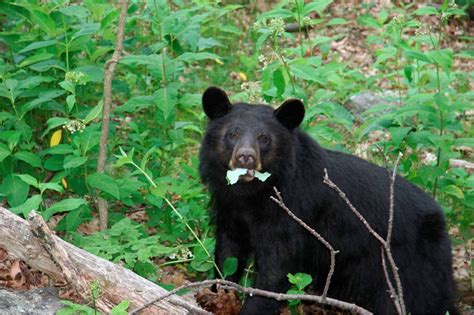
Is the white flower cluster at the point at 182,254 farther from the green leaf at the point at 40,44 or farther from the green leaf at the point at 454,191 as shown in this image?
the green leaf at the point at 454,191

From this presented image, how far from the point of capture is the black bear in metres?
5.62

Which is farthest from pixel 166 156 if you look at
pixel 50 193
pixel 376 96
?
pixel 376 96

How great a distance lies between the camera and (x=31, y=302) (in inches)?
193

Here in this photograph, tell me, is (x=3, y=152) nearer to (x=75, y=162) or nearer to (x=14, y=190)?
(x=14, y=190)

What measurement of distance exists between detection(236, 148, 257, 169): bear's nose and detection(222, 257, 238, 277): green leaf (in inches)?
26.7

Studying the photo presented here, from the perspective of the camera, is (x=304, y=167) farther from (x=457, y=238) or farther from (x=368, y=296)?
(x=457, y=238)

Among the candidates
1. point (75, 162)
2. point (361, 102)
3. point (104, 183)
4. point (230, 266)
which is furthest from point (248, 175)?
point (361, 102)

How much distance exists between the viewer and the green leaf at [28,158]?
6.30 m

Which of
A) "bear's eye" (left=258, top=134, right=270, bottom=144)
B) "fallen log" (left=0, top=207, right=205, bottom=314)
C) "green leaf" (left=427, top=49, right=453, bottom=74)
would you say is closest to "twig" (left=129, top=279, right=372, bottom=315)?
"fallen log" (left=0, top=207, right=205, bottom=314)

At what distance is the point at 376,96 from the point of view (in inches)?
380

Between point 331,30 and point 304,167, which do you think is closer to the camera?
point 304,167

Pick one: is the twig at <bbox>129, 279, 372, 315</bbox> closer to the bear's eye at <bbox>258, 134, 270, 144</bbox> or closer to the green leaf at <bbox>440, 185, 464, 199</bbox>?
the bear's eye at <bbox>258, 134, 270, 144</bbox>

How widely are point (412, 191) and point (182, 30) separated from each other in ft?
6.93

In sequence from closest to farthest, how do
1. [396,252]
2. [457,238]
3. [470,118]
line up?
[396,252] < [457,238] < [470,118]
